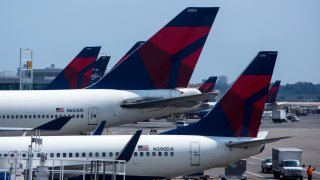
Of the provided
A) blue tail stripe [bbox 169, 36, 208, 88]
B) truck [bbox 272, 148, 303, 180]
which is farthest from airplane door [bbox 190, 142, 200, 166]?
truck [bbox 272, 148, 303, 180]

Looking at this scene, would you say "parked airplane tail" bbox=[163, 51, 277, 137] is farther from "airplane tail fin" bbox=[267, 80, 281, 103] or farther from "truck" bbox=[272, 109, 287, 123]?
"truck" bbox=[272, 109, 287, 123]

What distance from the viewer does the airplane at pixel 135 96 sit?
36562 mm

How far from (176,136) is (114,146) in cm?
299

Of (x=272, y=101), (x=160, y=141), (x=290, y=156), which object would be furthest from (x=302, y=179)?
(x=272, y=101)

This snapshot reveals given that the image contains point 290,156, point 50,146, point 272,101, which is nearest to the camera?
point 50,146

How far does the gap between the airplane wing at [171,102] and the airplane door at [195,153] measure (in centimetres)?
435

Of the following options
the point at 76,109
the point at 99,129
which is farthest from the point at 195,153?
the point at 76,109

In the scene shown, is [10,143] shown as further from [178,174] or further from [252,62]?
[252,62]

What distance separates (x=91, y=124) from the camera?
3734cm

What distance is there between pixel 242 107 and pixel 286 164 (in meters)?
15.7

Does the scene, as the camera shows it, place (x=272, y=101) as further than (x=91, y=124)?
Yes

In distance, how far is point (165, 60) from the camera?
3856 centimetres

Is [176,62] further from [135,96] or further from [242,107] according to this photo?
[242,107]

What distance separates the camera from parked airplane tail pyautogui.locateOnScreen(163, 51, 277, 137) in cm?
3241
